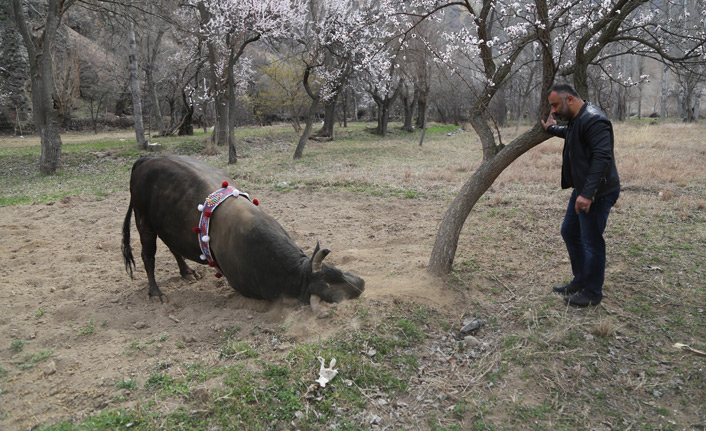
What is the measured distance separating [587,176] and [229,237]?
3.48m

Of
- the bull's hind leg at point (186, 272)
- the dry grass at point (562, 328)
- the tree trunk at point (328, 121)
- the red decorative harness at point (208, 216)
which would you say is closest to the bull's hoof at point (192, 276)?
the bull's hind leg at point (186, 272)

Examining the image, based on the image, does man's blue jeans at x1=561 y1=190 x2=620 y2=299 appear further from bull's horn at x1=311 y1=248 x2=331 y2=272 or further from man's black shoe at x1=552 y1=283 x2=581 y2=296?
bull's horn at x1=311 y1=248 x2=331 y2=272

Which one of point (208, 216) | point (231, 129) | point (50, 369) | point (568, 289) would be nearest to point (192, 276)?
point (208, 216)

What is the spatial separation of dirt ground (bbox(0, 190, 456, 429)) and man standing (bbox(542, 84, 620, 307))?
1411 mm

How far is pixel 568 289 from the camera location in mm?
4793

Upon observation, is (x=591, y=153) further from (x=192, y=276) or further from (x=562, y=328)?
(x=192, y=276)

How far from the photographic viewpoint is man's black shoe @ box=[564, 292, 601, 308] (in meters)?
4.49

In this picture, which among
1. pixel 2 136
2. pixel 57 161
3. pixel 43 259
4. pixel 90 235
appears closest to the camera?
pixel 43 259

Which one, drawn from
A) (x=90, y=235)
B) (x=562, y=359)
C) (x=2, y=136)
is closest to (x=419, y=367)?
(x=562, y=359)

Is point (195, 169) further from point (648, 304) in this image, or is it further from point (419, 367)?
point (648, 304)

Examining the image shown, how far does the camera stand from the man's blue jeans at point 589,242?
13.7 ft

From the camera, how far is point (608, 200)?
4.17m

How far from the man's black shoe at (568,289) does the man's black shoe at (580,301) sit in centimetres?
18

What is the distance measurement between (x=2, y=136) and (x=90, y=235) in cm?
2192
